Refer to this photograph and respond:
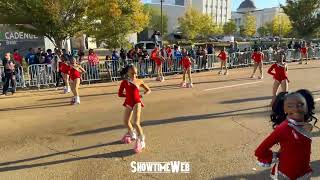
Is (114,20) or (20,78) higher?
(114,20)

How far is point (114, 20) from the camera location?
21297mm

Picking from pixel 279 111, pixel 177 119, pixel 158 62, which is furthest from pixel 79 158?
pixel 158 62

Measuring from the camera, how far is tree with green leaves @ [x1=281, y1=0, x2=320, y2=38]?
3519 cm

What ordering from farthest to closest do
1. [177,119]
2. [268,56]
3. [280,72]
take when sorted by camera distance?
1. [268,56]
2. [280,72]
3. [177,119]

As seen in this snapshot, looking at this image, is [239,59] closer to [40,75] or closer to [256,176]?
[40,75]

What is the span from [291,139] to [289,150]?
106mm

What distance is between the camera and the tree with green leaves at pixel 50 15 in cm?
1666

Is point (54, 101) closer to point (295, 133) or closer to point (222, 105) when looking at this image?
point (222, 105)

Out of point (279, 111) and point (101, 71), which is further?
point (101, 71)

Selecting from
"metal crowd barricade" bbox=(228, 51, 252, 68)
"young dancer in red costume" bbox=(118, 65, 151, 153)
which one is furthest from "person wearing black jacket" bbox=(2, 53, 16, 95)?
"metal crowd barricade" bbox=(228, 51, 252, 68)

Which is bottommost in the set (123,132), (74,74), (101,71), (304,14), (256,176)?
(256,176)

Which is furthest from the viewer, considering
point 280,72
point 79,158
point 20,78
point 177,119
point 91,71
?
point 91,71

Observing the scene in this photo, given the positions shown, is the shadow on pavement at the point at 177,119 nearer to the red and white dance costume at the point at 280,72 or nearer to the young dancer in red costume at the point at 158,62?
the red and white dance costume at the point at 280,72

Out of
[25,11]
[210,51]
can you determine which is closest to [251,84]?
[210,51]
